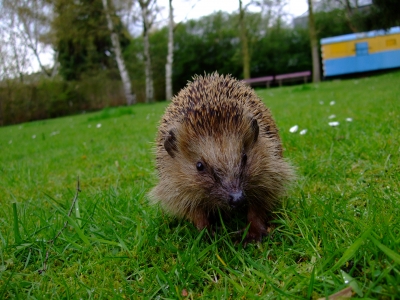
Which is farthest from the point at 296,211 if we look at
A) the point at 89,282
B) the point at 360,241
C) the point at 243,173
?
the point at 89,282

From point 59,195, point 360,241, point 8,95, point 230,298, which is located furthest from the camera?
point 8,95

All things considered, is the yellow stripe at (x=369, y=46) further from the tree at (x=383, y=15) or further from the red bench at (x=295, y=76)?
the tree at (x=383, y=15)

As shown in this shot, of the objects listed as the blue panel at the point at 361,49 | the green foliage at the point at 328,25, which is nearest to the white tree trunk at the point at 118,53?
the blue panel at the point at 361,49

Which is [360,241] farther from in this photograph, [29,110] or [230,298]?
[29,110]

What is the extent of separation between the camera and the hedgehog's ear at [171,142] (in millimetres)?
2606

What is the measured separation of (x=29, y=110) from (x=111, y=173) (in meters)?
22.8

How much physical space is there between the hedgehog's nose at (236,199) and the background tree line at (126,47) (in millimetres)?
12040

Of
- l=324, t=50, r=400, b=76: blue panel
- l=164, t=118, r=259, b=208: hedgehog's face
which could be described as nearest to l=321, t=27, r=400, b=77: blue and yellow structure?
l=324, t=50, r=400, b=76: blue panel

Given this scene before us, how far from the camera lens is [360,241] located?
1.52 meters

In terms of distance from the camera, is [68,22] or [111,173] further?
[68,22]

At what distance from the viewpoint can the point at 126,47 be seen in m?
32.8

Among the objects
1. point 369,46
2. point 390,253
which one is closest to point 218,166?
point 390,253

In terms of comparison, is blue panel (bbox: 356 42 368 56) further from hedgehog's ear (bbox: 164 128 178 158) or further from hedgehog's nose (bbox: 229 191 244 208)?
hedgehog's nose (bbox: 229 191 244 208)

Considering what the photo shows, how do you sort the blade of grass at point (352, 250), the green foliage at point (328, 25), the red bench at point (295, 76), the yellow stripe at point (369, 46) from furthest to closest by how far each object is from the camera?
the green foliage at point (328, 25) < the red bench at point (295, 76) < the yellow stripe at point (369, 46) < the blade of grass at point (352, 250)
